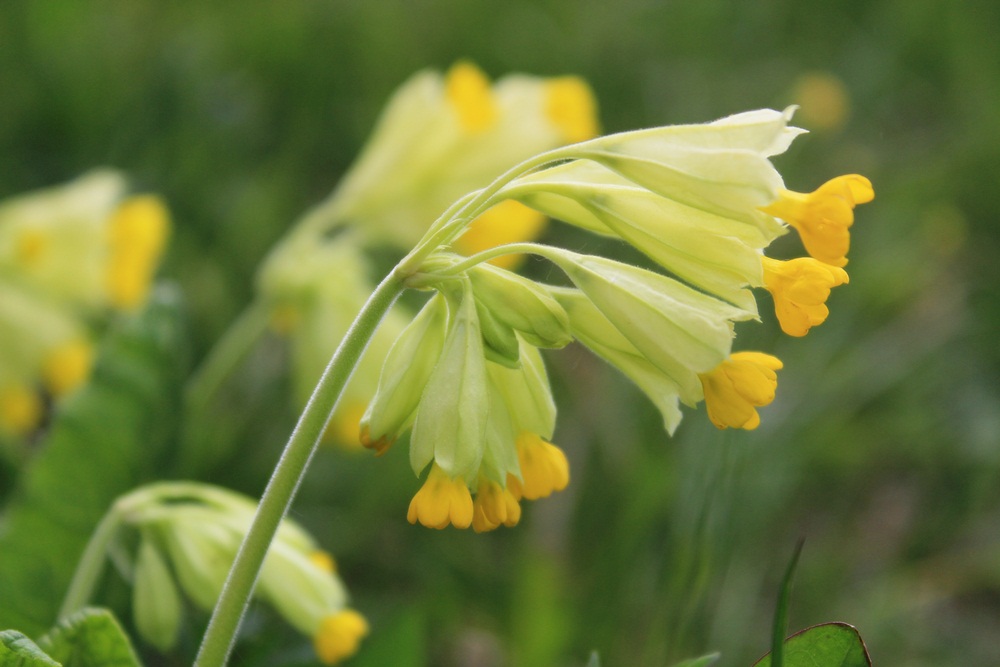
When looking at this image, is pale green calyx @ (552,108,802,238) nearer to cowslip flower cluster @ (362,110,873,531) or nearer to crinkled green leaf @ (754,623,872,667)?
cowslip flower cluster @ (362,110,873,531)

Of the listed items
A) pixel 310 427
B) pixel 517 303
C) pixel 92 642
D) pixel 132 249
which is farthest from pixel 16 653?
pixel 132 249

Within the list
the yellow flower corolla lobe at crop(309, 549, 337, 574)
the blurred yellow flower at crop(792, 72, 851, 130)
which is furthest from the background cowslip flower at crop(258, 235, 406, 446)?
the blurred yellow flower at crop(792, 72, 851, 130)

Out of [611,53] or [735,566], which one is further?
[611,53]

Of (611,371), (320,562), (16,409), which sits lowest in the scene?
(611,371)

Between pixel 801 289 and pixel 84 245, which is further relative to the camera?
pixel 84 245

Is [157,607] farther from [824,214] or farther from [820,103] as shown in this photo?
[820,103]

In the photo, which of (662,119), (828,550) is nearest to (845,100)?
(662,119)

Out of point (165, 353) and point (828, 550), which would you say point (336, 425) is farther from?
point (828, 550)

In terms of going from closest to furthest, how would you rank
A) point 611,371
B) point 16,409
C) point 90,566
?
point 90,566, point 16,409, point 611,371
